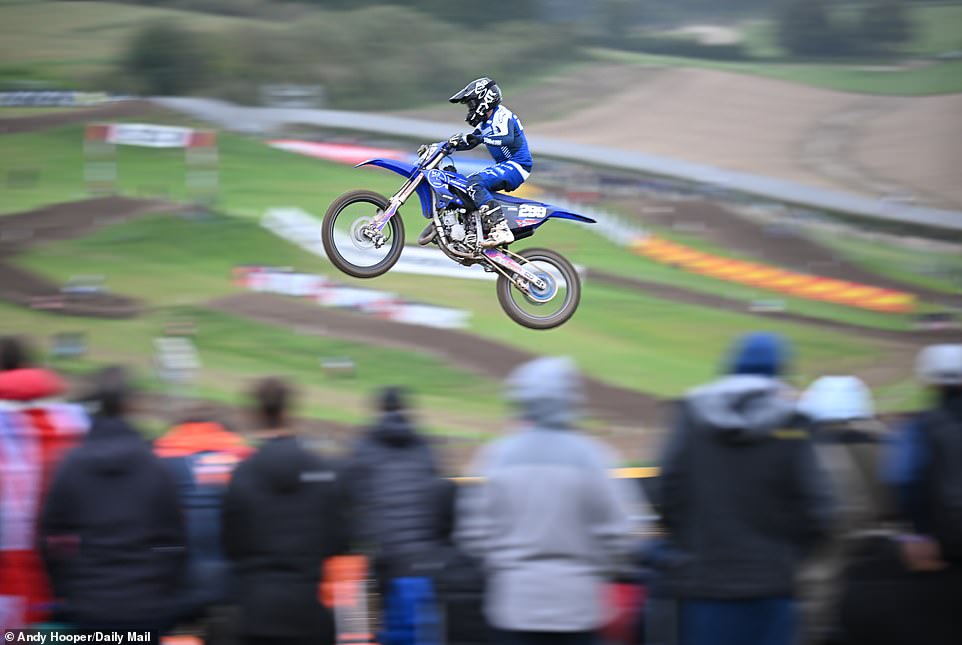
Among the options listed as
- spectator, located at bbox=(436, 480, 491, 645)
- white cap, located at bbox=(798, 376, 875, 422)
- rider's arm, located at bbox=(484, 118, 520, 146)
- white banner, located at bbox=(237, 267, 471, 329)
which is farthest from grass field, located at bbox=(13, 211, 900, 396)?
spectator, located at bbox=(436, 480, 491, 645)

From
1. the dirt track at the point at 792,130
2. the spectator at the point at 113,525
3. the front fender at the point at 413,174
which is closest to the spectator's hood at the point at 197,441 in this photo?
the spectator at the point at 113,525

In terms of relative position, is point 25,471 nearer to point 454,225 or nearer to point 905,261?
point 454,225

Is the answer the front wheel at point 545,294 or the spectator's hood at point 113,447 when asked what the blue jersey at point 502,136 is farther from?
the spectator's hood at point 113,447

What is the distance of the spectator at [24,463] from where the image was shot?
492 centimetres

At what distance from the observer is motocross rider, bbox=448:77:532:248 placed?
28.2 ft

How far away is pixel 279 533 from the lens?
445 cm

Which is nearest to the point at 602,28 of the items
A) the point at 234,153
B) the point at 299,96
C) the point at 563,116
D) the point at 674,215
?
the point at 563,116

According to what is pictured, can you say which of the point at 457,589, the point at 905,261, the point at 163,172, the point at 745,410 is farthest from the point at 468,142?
the point at 905,261

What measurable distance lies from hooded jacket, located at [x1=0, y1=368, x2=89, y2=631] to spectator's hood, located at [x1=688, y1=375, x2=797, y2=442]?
113 inches

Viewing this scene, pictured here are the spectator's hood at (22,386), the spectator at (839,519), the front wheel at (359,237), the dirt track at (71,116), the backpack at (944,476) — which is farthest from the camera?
the dirt track at (71,116)

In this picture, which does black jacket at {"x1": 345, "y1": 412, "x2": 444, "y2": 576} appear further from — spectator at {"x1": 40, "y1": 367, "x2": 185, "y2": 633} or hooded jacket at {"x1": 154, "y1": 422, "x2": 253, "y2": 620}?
spectator at {"x1": 40, "y1": 367, "x2": 185, "y2": 633}

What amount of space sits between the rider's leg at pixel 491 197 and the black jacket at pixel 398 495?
3.66 meters

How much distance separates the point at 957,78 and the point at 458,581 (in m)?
9.32

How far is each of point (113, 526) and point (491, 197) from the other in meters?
4.87
